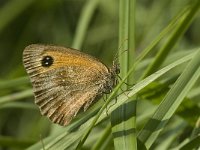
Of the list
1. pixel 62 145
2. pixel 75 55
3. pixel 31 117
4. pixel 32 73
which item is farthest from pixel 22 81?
pixel 31 117

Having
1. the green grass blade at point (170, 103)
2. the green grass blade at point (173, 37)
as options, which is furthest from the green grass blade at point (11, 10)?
the green grass blade at point (170, 103)

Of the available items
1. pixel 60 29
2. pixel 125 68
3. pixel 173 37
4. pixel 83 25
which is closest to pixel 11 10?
pixel 60 29

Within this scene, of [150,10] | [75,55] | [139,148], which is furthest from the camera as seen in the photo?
[150,10]

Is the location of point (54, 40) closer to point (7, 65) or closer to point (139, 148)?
point (7, 65)

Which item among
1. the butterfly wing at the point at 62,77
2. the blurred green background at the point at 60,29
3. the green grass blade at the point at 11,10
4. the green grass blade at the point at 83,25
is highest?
the butterfly wing at the point at 62,77

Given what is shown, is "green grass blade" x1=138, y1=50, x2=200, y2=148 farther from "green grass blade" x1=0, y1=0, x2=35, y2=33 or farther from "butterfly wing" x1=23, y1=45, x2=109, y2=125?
"green grass blade" x1=0, y1=0, x2=35, y2=33

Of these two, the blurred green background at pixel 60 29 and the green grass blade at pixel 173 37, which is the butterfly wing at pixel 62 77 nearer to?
the green grass blade at pixel 173 37
